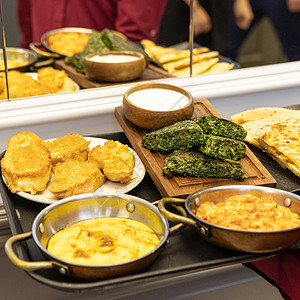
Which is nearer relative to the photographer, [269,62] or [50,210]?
[50,210]

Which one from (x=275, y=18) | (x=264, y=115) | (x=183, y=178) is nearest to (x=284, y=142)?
Answer: (x=264, y=115)

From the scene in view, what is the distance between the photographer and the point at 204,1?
2078 millimetres

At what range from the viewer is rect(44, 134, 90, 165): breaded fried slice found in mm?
1430

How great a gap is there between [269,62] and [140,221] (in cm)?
126

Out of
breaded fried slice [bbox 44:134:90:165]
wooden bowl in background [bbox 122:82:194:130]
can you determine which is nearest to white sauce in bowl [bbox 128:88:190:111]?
wooden bowl in background [bbox 122:82:194:130]

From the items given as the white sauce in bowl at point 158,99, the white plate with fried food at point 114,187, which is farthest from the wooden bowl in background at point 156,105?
the white plate with fried food at point 114,187

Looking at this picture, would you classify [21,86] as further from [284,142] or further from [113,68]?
[284,142]

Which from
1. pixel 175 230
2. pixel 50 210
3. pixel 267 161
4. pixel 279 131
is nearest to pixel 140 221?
pixel 175 230

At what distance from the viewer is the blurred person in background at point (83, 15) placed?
2981mm

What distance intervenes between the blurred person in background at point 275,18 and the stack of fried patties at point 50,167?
3.68ft

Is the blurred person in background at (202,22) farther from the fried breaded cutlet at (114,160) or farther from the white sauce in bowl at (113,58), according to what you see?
the fried breaded cutlet at (114,160)

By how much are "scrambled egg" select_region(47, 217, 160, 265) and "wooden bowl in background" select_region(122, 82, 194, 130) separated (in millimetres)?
442

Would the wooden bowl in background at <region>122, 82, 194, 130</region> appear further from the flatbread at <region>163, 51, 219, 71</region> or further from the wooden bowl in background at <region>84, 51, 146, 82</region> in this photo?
the flatbread at <region>163, 51, 219, 71</region>

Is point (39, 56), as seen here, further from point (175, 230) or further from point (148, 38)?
point (175, 230)
